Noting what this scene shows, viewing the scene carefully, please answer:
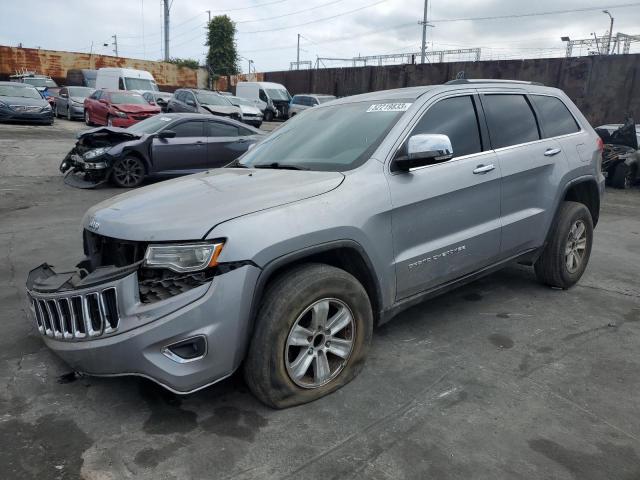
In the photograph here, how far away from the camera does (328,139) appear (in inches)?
146

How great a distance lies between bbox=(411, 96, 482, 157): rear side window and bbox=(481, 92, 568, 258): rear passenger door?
20 cm

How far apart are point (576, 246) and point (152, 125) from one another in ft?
27.2

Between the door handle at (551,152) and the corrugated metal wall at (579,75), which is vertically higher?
the corrugated metal wall at (579,75)

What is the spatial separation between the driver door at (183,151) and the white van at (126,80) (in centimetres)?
1562

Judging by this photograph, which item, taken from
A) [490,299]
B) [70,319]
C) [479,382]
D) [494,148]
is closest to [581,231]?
[490,299]

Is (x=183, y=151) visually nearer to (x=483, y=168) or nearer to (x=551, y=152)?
(x=551, y=152)

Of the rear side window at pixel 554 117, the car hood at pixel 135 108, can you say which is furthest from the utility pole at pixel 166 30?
the rear side window at pixel 554 117

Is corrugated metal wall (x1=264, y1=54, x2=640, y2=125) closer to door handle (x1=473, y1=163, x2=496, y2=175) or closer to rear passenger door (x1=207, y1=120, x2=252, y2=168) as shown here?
rear passenger door (x1=207, y1=120, x2=252, y2=168)

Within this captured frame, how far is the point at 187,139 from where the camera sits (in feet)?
33.8

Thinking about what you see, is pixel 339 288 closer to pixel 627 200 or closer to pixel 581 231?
pixel 581 231

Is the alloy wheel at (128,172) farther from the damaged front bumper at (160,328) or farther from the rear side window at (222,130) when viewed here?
the damaged front bumper at (160,328)

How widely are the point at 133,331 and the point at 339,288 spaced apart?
1106mm

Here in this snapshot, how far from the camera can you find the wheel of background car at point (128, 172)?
9.84 m

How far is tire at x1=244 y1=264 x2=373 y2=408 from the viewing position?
2709 mm
